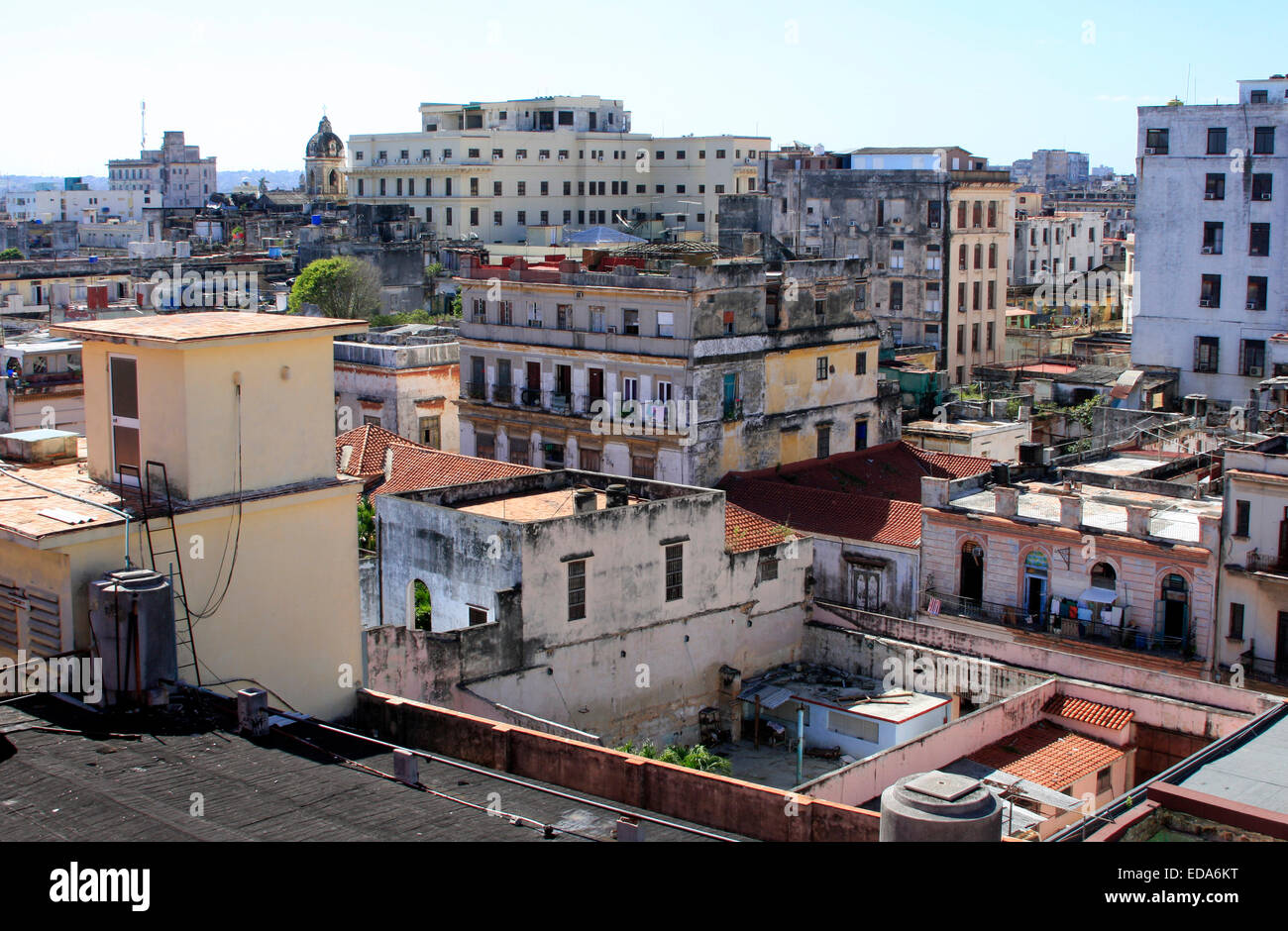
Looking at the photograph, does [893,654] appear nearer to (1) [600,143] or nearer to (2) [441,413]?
(2) [441,413]

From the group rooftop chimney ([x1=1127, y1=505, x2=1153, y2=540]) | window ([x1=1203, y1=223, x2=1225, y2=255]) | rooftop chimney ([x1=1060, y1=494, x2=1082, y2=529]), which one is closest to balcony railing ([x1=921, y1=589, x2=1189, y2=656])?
rooftop chimney ([x1=1127, y1=505, x2=1153, y2=540])

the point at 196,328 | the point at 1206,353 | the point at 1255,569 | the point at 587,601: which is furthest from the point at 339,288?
the point at 196,328

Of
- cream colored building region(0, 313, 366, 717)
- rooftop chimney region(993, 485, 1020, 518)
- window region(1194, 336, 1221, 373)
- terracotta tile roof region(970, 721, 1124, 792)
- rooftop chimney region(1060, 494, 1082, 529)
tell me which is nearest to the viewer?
cream colored building region(0, 313, 366, 717)

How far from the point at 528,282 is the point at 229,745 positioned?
122ft

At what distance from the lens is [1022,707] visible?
31.9 meters

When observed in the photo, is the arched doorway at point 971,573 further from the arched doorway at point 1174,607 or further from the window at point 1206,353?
the window at point 1206,353

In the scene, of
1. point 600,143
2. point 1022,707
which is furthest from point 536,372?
point 600,143

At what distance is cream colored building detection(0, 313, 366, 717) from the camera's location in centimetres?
1833

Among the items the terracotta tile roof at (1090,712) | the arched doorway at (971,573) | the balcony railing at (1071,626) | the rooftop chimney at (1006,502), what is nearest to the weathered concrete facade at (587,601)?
the arched doorway at (971,573)

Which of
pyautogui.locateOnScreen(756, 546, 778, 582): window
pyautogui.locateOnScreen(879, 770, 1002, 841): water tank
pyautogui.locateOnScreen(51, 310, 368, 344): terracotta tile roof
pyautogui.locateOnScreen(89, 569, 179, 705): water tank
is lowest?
pyautogui.locateOnScreen(756, 546, 778, 582): window

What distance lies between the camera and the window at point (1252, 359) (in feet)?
210

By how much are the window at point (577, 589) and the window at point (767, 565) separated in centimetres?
643

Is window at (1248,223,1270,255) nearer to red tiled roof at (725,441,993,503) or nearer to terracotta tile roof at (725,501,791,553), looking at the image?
red tiled roof at (725,441,993,503)

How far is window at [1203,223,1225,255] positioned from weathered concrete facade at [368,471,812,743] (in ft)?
119
